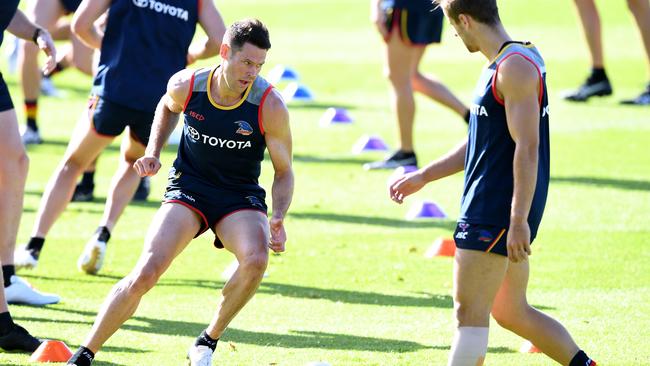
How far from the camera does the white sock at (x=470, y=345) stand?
5.52 metres

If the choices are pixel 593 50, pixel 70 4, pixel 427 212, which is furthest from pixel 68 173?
pixel 593 50

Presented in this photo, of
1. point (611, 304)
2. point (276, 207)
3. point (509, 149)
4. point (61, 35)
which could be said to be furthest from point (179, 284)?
point (61, 35)

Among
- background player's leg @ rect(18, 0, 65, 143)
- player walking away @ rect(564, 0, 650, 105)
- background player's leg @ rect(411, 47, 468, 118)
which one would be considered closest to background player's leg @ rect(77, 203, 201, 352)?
background player's leg @ rect(411, 47, 468, 118)

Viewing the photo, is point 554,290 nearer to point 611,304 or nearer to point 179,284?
point 611,304

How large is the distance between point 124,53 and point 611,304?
12.2 ft

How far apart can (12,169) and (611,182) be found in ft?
20.3

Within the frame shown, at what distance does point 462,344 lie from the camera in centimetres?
553

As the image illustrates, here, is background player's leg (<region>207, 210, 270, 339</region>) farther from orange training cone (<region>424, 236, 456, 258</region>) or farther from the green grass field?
orange training cone (<region>424, 236, 456, 258</region>)

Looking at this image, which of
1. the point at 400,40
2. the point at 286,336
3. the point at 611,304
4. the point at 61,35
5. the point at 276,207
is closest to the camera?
the point at 276,207

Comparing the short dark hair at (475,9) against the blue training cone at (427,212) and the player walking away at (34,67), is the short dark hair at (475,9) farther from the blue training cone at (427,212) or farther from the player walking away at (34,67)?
the player walking away at (34,67)

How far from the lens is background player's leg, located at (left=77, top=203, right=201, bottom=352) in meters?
5.97

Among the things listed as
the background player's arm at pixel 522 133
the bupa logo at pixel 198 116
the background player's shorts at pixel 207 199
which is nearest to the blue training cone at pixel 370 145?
the background player's shorts at pixel 207 199

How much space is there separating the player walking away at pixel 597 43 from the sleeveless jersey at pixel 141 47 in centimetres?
670

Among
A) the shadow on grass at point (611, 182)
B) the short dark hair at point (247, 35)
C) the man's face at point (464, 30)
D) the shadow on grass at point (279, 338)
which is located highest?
the man's face at point (464, 30)
